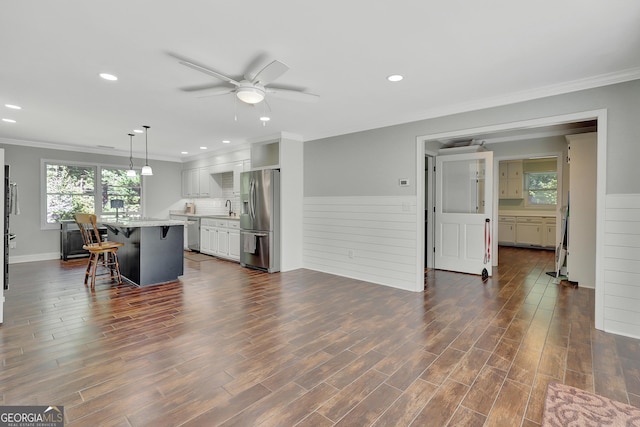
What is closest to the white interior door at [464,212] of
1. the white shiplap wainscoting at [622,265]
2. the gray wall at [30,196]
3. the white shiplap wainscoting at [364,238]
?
the white shiplap wainscoting at [364,238]

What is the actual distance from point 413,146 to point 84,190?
23.6 feet

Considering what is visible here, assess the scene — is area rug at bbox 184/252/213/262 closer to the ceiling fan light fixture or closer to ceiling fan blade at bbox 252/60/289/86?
the ceiling fan light fixture

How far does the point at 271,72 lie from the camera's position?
2520 millimetres

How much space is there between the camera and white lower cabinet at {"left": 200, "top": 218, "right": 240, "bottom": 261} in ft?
21.2

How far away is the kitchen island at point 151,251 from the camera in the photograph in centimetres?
457

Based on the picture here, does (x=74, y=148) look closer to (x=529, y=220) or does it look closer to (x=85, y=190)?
(x=85, y=190)

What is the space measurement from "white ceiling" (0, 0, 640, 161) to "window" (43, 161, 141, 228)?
296cm

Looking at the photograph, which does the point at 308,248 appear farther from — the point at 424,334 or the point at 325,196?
the point at 424,334

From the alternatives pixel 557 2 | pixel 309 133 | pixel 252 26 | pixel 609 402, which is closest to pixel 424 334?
pixel 609 402

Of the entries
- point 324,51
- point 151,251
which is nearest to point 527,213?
point 324,51

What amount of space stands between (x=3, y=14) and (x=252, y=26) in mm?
1600

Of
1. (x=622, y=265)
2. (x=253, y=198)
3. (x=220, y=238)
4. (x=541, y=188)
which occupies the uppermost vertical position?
(x=541, y=188)

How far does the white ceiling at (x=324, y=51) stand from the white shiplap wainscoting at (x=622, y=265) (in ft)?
3.99

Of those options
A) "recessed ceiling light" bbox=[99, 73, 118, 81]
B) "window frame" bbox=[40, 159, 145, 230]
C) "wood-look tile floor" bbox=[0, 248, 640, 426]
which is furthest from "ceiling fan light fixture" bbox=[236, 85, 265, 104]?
"window frame" bbox=[40, 159, 145, 230]
